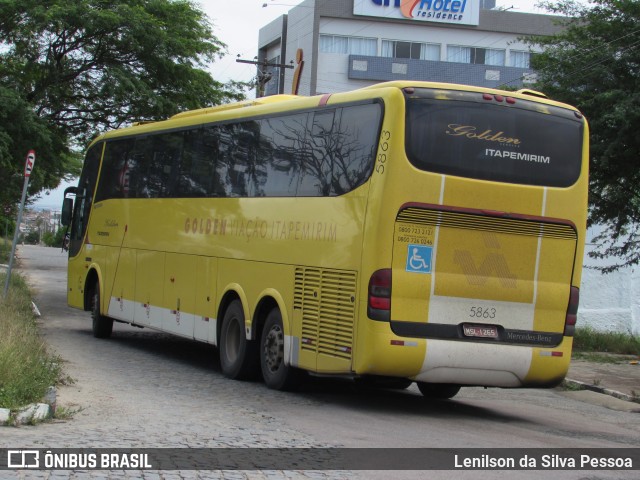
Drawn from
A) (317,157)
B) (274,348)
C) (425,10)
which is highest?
(425,10)

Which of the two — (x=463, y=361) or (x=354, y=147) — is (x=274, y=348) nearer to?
(x=463, y=361)

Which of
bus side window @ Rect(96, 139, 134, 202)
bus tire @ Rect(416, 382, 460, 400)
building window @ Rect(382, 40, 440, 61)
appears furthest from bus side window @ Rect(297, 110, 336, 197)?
building window @ Rect(382, 40, 440, 61)

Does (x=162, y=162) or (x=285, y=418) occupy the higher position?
(x=162, y=162)

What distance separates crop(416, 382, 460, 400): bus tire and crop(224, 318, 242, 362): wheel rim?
2.67 meters

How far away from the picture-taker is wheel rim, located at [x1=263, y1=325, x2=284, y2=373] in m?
12.8

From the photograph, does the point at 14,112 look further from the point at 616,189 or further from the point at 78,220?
the point at 616,189

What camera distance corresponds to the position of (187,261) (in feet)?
51.8

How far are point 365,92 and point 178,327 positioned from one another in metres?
6.09

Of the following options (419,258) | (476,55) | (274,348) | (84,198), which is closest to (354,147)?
(419,258)

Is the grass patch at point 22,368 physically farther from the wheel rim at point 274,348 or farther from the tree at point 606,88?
the tree at point 606,88

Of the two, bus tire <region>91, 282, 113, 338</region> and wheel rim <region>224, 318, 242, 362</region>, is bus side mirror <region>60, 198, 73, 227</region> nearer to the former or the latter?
bus tire <region>91, 282, 113, 338</region>

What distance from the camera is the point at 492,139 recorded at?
1133 centimetres

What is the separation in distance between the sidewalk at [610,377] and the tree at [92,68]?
12683mm

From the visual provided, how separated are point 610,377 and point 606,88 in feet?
19.0
